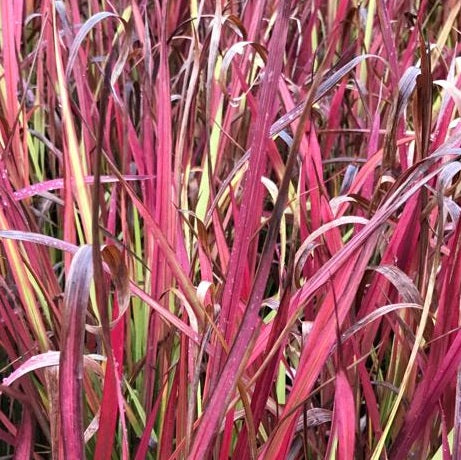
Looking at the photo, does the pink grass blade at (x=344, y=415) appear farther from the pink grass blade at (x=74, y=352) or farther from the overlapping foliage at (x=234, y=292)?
the pink grass blade at (x=74, y=352)

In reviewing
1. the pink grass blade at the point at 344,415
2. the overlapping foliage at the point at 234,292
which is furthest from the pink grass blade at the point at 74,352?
the pink grass blade at the point at 344,415

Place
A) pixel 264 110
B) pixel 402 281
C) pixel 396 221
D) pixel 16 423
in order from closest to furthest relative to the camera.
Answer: pixel 264 110
pixel 402 281
pixel 396 221
pixel 16 423

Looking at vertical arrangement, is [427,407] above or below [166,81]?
below

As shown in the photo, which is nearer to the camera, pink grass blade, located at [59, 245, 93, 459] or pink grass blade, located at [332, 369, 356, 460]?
pink grass blade, located at [59, 245, 93, 459]

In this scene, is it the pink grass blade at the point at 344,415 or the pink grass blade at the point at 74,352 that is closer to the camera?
the pink grass blade at the point at 74,352

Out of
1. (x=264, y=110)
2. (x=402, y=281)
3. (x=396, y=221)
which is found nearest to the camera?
(x=264, y=110)

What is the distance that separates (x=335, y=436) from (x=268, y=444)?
0.22 ft

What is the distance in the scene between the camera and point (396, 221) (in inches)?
23.3

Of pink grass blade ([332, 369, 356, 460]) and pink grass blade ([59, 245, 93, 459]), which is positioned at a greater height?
pink grass blade ([59, 245, 93, 459])

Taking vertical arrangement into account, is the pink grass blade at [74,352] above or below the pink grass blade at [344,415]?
above

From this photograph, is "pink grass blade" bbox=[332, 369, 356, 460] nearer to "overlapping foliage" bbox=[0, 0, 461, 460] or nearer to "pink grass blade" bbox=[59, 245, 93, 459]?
"overlapping foliage" bbox=[0, 0, 461, 460]

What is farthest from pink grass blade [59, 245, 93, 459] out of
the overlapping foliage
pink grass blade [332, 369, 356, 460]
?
pink grass blade [332, 369, 356, 460]

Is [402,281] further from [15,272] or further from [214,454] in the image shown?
[15,272]

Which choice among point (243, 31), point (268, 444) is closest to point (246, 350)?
point (268, 444)
